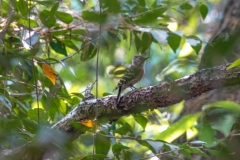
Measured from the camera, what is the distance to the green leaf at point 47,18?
4.45ft

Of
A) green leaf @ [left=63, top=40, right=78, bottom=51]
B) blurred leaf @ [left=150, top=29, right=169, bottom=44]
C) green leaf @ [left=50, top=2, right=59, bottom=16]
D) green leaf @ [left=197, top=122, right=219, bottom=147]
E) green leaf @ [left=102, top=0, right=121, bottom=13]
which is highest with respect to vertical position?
green leaf @ [left=102, top=0, right=121, bottom=13]

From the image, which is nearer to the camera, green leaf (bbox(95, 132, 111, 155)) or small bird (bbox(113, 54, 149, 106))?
green leaf (bbox(95, 132, 111, 155))

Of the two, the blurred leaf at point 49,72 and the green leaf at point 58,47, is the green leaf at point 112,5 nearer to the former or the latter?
the blurred leaf at point 49,72

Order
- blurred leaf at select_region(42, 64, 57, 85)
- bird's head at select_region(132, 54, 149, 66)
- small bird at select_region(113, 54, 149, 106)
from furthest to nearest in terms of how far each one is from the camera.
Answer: bird's head at select_region(132, 54, 149, 66) < small bird at select_region(113, 54, 149, 106) < blurred leaf at select_region(42, 64, 57, 85)

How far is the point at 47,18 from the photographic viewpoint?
1370 mm

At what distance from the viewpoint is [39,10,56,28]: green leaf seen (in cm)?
136

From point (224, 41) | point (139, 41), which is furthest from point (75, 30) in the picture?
point (224, 41)

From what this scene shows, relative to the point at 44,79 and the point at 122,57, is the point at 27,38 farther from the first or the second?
→ the point at 122,57

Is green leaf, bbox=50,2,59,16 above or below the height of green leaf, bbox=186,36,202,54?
above

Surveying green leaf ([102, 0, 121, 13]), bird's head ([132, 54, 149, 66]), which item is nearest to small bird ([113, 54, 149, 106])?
bird's head ([132, 54, 149, 66])

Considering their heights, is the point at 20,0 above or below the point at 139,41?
above

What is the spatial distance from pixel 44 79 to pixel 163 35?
468 mm

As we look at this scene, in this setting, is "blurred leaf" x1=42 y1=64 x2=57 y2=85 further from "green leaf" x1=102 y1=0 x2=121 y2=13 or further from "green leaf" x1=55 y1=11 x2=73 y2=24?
"green leaf" x1=102 y1=0 x2=121 y2=13

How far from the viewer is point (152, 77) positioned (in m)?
2.41
